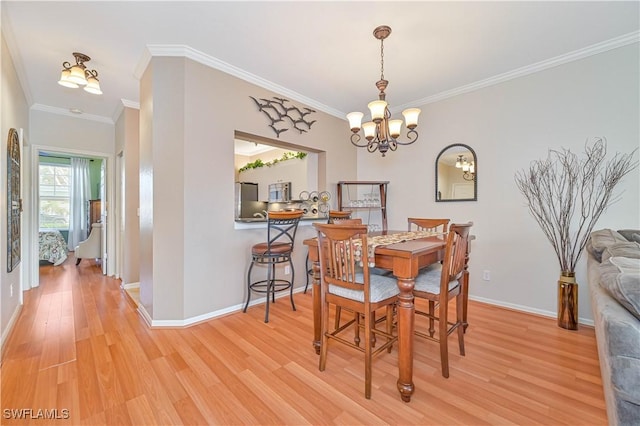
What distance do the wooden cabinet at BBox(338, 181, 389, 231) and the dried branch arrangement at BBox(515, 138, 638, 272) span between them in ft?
5.57

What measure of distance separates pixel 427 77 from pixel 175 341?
3646 mm

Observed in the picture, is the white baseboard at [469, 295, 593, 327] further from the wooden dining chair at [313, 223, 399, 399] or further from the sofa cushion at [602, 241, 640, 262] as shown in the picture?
the wooden dining chair at [313, 223, 399, 399]

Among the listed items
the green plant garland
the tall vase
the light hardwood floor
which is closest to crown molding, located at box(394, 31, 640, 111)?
the tall vase

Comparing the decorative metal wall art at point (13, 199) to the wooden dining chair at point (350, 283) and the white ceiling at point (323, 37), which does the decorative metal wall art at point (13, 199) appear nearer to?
the white ceiling at point (323, 37)

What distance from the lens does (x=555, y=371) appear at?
1.78 meters

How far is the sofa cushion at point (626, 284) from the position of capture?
3.05ft

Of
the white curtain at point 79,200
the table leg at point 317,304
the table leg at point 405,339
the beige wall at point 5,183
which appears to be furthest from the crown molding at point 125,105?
the white curtain at point 79,200

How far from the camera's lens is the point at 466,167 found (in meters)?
3.29

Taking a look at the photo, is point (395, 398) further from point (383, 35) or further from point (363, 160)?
point (363, 160)

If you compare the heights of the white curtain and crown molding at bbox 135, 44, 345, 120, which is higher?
crown molding at bbox 135, 44, 345, 120

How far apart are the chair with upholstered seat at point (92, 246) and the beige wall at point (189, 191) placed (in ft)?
10.8

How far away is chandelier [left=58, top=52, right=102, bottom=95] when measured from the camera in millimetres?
2424

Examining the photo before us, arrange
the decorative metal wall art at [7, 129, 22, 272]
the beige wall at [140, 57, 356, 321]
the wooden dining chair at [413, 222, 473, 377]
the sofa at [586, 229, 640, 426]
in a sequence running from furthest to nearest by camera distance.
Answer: the beige wall at [140, 57, 356, 321]
the decorative metal wall art at [7, 129, 22, 272]
the wooden dining chair at [413, 222, 473, 377]
the sofa at [586, 229, 640, 426]

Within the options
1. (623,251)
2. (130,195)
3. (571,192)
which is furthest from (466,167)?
(130,195)
